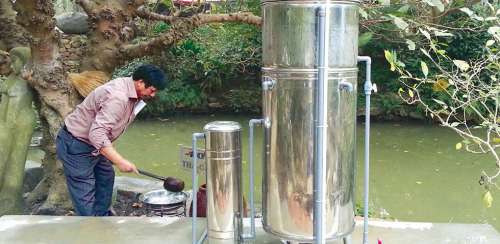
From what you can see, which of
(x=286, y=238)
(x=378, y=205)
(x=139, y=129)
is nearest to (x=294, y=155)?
(x=286, y=238)

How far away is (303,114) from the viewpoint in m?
1.96

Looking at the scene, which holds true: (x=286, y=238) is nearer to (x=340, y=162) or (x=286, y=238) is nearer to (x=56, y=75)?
(x=340, y=162)

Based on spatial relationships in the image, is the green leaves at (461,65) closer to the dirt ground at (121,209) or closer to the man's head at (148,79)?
the man's head at (148,79)

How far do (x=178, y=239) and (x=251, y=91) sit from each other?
7501 millimetres

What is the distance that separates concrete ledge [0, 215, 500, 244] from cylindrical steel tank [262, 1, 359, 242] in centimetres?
48

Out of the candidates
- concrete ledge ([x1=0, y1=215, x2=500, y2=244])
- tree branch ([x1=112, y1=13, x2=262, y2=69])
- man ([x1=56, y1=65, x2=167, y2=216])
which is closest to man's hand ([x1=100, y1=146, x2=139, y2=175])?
man ([x1=56, y1=65, x2=167, y2=216])

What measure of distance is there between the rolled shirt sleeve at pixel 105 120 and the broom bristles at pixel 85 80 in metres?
1.02

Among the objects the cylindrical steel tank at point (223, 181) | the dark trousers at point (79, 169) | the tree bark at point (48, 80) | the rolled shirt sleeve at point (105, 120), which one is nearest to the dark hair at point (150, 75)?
the rolled shirt sleeve at point (105, 120)

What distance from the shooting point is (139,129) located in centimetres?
850

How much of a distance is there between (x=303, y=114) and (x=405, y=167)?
4.22 m

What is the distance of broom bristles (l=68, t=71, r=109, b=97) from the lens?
3.66 m

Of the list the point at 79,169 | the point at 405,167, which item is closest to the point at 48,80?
the point at 79,169

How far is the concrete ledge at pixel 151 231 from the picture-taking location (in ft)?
8.00

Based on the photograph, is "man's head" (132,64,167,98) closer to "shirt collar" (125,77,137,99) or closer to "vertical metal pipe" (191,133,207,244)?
"shirt collar" (125,77,137,99)
